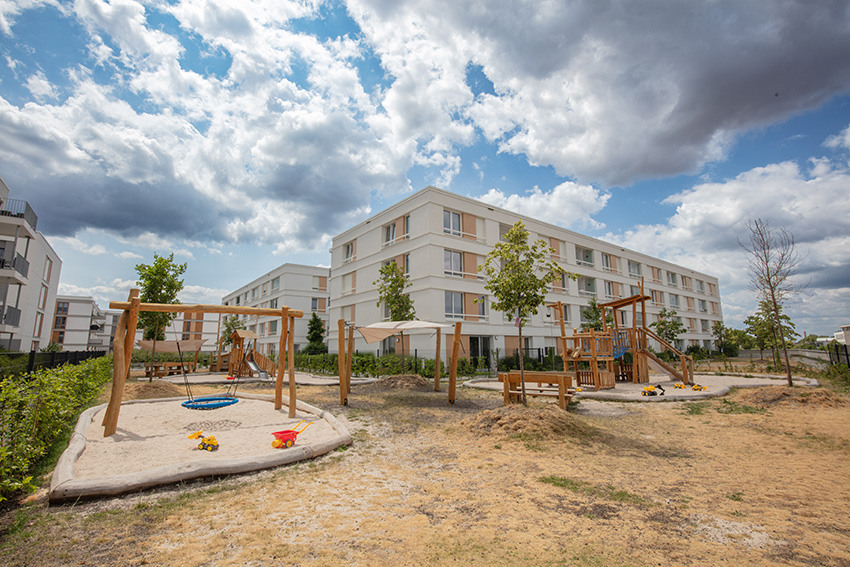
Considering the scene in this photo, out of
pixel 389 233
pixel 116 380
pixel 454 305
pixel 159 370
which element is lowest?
pixel 159 370

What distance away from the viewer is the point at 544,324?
30.0 meters

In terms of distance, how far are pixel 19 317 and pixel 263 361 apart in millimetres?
16257

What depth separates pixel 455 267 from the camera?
→ 25828 millimetres

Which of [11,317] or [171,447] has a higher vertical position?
[11,317]

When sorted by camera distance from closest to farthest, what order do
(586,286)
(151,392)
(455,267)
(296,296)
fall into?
1. (151,392)
2. (455,267)
3. (586,286)
4. (296,296)

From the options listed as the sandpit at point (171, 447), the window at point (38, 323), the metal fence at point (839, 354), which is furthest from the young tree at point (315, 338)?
the metal fence at point (839, 354)

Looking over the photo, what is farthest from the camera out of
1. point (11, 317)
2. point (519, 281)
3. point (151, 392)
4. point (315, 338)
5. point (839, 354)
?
point (315, 338)

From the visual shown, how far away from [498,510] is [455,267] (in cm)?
2204

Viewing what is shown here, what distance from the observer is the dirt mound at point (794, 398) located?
34.6ft

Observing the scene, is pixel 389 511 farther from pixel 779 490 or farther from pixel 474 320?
pixel 474 320

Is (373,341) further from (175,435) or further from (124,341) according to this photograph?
(124,341)

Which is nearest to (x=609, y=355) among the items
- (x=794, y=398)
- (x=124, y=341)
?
(x=794, y=398)

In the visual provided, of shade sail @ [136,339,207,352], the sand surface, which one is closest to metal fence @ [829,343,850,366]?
the sand surface

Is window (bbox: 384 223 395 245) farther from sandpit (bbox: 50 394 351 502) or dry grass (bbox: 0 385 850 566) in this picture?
dry grass (bbox: 0 385 850 566)
